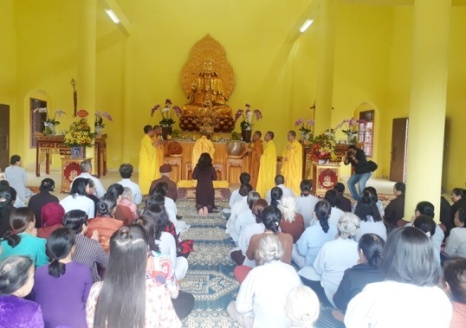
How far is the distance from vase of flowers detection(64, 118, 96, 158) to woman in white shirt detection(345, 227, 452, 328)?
24.8 feet

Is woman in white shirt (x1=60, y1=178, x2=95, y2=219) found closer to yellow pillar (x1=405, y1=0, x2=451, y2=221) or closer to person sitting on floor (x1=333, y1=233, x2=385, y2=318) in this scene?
person sitting on floor (x1=333, y1=233, x2=385, y2=318)

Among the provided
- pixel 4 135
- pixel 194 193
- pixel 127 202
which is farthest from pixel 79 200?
pixel 4 135

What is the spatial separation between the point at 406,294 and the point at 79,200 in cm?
336

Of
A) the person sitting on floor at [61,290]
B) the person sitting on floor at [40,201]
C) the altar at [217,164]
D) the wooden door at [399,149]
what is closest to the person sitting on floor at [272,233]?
the person sitting on floor at [61,290]

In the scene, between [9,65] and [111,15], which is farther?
[9,65]

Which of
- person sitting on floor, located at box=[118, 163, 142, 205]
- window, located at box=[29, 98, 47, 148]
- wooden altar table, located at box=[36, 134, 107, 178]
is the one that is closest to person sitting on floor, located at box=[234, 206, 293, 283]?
person sitting on floor, located at box=[118, 163, 142, 205]

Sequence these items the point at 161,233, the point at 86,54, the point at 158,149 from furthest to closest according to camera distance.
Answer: the point at 158,149, the point at 86,54, the point at 161,233

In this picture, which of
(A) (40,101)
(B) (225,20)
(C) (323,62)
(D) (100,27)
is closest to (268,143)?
(C) (323,62)

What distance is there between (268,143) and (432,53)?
434 centimetres

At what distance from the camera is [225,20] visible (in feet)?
44.3

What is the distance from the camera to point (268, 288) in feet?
8.41

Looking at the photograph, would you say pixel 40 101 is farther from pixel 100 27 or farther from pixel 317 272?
pixel 317 272

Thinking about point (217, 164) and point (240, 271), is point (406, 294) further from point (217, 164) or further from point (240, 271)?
point (217, 164)

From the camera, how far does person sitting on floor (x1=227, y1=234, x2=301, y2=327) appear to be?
2551 millimetres
